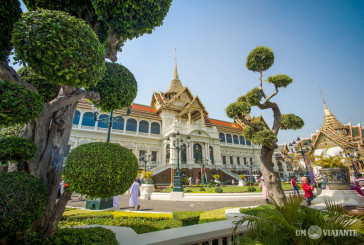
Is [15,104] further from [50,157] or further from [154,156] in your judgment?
[154,156]

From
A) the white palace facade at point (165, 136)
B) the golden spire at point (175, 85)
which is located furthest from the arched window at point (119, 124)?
the golden spire at point (175, 85)

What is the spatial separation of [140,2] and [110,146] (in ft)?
9.20

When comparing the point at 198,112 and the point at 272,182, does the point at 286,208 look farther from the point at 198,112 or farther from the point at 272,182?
the point at 198,112

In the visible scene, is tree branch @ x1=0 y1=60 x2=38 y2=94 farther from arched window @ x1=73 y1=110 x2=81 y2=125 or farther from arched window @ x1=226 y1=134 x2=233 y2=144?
arched window @ x1=226 y1=134 x2=233 y2=144

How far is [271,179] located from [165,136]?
21429mm

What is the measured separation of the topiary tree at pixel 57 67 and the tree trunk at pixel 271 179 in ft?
18.6

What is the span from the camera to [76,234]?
246 centimetres

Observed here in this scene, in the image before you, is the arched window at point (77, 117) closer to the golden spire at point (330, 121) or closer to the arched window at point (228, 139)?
the arched window at point (228, 139)

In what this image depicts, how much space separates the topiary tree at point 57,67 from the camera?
207 centimetres

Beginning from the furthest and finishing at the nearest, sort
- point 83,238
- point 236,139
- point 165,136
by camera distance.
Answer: point 236,139, point 165,136, point 83,238

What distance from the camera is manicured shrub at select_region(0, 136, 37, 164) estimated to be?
2041mm

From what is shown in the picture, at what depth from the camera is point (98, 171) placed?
2402 millimetres

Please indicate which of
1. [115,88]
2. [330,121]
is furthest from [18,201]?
[330,121]

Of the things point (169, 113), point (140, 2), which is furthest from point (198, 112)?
point (140, 2)
